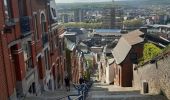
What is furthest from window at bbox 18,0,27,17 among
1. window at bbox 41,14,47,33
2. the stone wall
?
the stone wall

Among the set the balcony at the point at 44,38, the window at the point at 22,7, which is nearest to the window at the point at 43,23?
the balcony at the point at 44,38

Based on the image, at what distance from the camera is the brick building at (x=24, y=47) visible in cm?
1698

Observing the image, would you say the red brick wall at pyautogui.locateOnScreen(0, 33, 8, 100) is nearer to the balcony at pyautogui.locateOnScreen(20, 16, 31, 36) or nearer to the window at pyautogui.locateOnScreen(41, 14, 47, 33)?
the balcony at pyautogui.locateOnScreen(20, 16, 31, 36)

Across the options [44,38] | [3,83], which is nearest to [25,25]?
[3,83]

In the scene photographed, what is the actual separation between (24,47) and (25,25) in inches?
56.7

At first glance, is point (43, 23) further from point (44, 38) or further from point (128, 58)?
point (128, 58)

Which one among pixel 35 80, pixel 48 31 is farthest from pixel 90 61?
pixel 35 80

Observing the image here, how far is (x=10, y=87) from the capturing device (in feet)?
57.2

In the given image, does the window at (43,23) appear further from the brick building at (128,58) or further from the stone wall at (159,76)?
the brick building at (128,58)

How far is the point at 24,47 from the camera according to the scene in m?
20.9

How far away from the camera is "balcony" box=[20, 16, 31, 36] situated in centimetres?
2000

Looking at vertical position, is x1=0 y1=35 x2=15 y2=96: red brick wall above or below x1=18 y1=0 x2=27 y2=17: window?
below

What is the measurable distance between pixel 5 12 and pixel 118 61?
2195cm

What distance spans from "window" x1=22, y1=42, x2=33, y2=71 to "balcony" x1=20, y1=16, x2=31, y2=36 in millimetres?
782
